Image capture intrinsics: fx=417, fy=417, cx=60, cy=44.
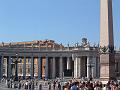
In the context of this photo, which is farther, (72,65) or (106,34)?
(72,65)

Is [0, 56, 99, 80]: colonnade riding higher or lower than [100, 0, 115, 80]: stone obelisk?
lower

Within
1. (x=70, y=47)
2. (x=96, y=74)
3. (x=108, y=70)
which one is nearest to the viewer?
(x=108, y=70)

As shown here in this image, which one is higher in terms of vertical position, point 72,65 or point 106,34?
A: point 106,34

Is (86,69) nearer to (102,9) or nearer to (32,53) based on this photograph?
(32,53)

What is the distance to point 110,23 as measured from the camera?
25.5 m

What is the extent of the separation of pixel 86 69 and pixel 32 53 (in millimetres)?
12585

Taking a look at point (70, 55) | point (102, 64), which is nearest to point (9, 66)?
point (70, 55)

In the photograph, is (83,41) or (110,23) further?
(83,41)

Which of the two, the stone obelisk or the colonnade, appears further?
the colonnade

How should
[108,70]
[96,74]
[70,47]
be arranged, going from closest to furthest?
[108,70], [96,74], [70,47]

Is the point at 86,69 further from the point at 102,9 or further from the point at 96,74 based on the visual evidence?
the point at 102,9

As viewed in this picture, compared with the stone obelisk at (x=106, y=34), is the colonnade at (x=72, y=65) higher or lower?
lower

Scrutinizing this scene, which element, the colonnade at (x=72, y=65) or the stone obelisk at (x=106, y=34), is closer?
the stone obelisk at (x=106, y=34)

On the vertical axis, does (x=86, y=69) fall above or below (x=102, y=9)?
below
